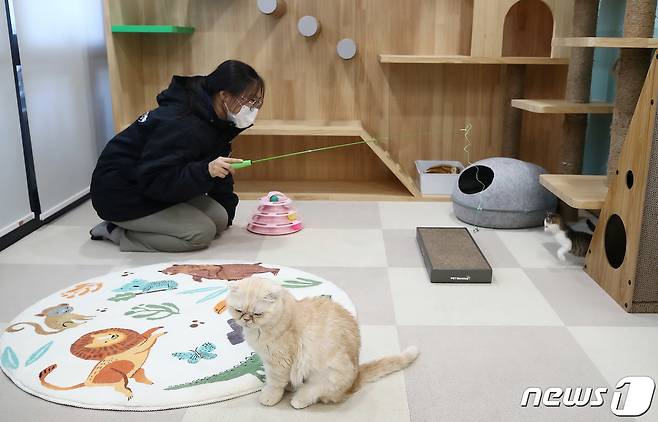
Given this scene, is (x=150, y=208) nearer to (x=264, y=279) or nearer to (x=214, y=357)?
(x=214, y=357)

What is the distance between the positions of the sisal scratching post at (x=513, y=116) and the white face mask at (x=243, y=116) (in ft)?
5.02

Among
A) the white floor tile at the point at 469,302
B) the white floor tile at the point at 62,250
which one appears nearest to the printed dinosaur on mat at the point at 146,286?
the white floor tile at the point at 62,250

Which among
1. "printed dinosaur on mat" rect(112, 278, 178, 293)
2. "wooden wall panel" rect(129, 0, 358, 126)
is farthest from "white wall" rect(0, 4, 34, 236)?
"wooden wall panel" rect(129, 0, 358, 126)

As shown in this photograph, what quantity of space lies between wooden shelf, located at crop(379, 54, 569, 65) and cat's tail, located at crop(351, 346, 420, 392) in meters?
1.86

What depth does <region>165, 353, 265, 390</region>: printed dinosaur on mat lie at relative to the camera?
4.81 feet

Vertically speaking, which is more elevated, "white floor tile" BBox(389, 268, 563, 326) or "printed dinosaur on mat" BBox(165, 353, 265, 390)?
"printed dinosaur on mat" BBox(165, 353, 265, 390)

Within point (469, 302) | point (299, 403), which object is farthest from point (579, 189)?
point (299, 403)

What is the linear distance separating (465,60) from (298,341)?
2.09 metres

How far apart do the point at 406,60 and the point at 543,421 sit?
211 centimetres

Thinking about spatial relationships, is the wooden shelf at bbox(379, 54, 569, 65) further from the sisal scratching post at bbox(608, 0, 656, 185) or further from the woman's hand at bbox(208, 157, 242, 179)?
the woman's hand at bbox(208, 157, 242, 179)

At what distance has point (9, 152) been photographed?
2516mm

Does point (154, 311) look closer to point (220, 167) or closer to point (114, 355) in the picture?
point (114, 355)

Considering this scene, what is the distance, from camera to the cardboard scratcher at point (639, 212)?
1.83 meters

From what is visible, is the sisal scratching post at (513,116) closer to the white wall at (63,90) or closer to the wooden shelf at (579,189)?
the wooden shelf at (579,189)
